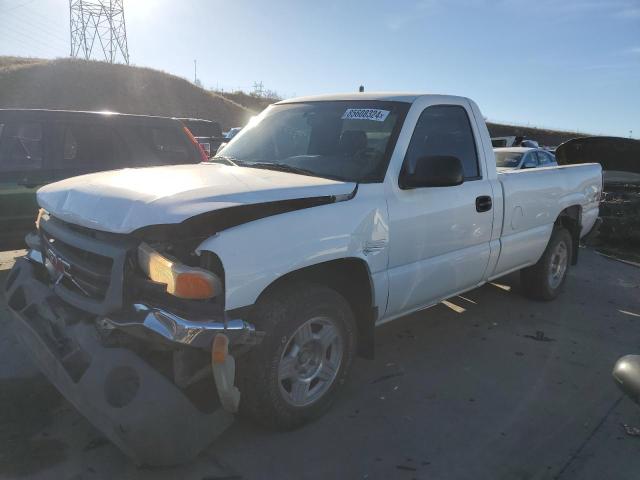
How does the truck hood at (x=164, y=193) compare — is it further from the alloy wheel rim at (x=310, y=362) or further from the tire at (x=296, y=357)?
the alloy wheel rim at (x=310, y=362)

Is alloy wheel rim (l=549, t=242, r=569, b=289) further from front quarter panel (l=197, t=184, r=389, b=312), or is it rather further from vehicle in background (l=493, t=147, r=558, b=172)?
vehicle in background (l=493, t=147, r=558, b=172)

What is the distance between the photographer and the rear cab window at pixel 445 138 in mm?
3680

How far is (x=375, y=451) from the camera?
9.51 ft

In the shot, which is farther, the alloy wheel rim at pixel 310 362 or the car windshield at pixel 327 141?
the car windshield at pixel 327 141

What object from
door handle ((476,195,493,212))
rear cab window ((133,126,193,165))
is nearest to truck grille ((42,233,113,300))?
door handle ((476,195,493,212))

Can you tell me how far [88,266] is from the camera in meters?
2.66

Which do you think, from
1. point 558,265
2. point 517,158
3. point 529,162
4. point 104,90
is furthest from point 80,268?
point 104,90

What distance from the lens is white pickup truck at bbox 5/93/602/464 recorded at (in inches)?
93.7

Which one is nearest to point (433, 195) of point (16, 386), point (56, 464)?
point (56, 464)

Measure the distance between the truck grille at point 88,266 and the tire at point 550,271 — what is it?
4.43m

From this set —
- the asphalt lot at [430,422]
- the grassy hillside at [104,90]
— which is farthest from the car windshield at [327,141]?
the grassy hillside at [104,90]

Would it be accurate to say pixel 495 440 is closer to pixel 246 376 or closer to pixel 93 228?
pixel 246 376

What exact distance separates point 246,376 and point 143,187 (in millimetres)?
1152

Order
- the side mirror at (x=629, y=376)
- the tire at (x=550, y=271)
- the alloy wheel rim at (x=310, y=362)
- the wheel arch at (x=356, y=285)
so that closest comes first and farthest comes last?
the side mirror at (x=629, y=376) → the alloy wheel rim at (x=310, y=362) → the wheel arch at (x=356, y=285) → the tire at (x=550, y=271)
